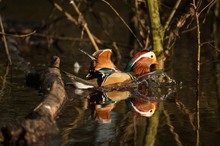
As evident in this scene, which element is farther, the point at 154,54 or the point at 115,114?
the point at 154,54

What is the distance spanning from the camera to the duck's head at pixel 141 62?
10.2 metres

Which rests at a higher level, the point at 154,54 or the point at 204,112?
the point at 154,54

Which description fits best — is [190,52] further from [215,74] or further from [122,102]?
[122,102]

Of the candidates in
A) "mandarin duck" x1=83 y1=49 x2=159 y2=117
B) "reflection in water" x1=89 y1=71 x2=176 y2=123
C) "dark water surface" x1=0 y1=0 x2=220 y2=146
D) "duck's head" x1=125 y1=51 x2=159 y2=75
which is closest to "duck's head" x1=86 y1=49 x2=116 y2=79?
"mandarin duck" x1=83 y1=49 x2=159 y2=117

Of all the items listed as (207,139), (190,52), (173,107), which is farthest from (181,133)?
(190,52)

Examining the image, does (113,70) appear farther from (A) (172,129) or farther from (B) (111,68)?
(A) (172,129)

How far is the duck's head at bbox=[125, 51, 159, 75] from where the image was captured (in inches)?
400

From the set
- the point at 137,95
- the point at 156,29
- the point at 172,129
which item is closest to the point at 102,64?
the point at 137,95

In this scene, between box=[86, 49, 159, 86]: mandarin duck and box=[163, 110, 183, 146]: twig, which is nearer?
box=[163, 110, 183, 146]: twig

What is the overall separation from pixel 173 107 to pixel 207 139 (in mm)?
1988

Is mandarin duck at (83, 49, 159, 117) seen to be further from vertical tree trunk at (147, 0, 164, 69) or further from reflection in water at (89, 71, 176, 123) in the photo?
vertical tree trunk at (147, 0, 164, 69)

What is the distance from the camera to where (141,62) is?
10.2 meters

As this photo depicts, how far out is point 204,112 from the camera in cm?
843

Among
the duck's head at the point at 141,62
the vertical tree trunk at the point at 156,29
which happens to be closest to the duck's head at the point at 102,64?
the duck's head at the point at 141,62
